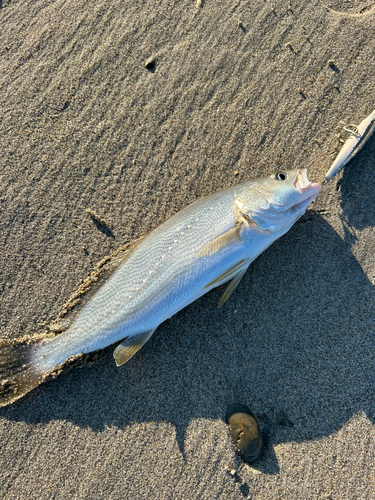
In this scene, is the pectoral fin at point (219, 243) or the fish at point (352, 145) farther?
the fish at point (352, 145)

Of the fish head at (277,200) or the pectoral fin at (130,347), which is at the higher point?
the fish head at (277,200)

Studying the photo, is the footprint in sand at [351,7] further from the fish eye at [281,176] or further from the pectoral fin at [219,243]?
the pectoral fin at [219,243]

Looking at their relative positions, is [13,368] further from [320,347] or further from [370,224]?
[370,224]

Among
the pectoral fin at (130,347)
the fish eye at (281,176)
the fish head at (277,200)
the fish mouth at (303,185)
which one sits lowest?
the pectoral fin at (130,347)

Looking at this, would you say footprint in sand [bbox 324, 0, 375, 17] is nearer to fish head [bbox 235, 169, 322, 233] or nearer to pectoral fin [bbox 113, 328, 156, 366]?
fish head [bbox 235, 169, 322, 233]

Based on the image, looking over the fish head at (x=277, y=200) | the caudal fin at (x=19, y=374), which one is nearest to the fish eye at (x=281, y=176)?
the fish head at (x=277, y=200)

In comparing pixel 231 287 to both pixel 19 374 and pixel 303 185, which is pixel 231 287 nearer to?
pixel 303 185

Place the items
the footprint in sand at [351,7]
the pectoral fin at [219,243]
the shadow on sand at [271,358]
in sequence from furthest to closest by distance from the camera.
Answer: the footprint in sand at [351,7] → the shadow on sand at [271,358] → the pectoral fin at [219,243]
